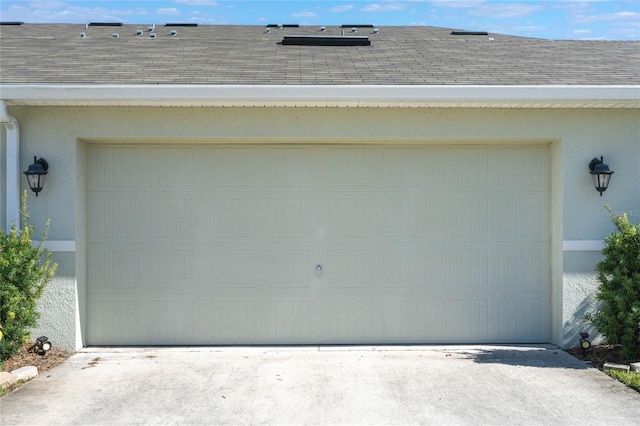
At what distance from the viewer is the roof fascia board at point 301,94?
6539 mm

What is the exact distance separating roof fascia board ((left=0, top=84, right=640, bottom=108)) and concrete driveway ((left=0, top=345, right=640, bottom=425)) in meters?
2.68

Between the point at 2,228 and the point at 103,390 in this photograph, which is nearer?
the point at 103,390

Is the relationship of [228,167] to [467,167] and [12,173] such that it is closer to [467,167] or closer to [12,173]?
[12,173]

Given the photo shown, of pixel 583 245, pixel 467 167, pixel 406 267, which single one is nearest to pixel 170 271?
pixel 406 267

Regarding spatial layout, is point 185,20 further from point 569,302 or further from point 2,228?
point 569,302

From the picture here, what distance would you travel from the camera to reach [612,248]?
6434 mm

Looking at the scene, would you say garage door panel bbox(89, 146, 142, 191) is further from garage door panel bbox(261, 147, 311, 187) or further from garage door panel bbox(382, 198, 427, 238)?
garage door panel bbox(382, 198, 427, 238)

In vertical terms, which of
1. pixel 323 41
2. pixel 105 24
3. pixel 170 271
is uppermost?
pixel 105 24

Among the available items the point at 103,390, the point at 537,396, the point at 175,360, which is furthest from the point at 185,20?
the point at 537,396

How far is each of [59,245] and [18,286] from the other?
2.49 feet

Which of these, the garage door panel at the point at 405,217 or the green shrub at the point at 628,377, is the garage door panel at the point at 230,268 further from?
the green shrub at the point at 628,377

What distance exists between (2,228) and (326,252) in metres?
3.57

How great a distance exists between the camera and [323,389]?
5.55 metres

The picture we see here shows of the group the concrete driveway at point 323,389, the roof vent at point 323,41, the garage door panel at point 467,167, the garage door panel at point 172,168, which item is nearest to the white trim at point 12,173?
the garage door panel at point 172,168
